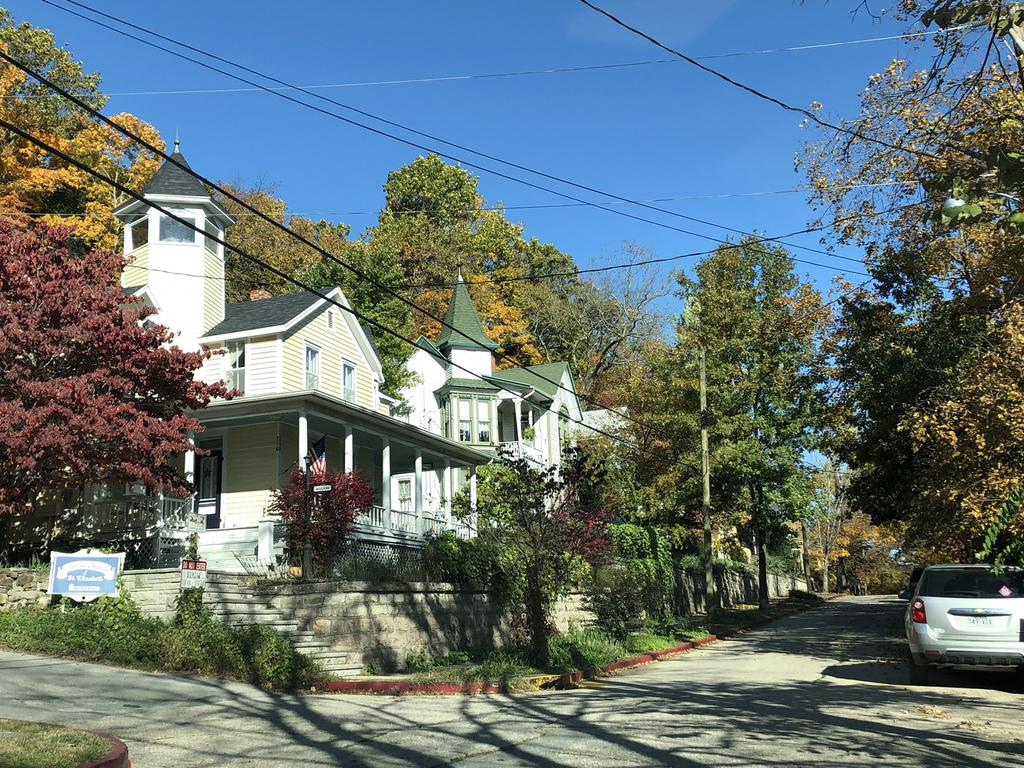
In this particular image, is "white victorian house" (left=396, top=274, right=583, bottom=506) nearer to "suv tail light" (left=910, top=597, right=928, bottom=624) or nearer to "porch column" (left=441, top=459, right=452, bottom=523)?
"porch column" (left=441, top=459, right=452, bottom=523)

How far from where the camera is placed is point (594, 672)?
54.4ft

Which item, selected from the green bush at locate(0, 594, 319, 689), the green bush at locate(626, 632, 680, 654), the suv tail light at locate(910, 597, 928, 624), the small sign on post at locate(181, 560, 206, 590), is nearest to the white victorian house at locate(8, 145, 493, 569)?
the green bush at locate(0, 594, 319, 689)

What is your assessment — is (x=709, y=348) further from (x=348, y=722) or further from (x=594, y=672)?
(x=348, y=722)

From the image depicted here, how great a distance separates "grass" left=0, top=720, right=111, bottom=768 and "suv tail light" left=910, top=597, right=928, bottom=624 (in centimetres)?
1074

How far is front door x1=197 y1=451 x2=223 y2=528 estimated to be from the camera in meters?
25.2

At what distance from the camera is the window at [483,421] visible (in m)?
39.6

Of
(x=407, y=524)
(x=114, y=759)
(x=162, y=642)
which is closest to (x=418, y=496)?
(x=407, y=524)

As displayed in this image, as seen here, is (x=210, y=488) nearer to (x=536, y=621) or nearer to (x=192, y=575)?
(x=192, y=575)

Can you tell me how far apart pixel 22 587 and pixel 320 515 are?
533 cm

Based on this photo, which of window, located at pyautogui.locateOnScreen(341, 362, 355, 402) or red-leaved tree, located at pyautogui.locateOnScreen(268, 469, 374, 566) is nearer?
red-leaved tree, located at pyautogui.locateOnScreen(268, 469, 374, 566)

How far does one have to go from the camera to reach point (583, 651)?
59.6 feet

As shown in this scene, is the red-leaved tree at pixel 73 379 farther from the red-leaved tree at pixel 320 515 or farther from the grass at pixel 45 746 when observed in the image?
the grass at pixel 45 746

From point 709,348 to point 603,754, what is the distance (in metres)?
33.1

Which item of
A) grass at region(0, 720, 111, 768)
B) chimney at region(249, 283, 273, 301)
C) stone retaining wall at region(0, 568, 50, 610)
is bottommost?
grass at region(0, 720, 111, 768)
